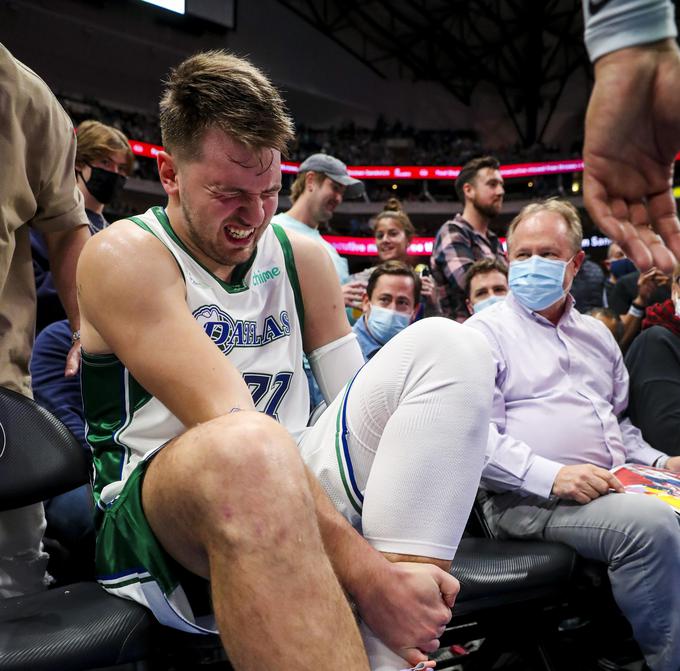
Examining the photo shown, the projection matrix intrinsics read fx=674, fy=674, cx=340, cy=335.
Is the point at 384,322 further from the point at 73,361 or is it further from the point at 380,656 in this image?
the point at 380,656

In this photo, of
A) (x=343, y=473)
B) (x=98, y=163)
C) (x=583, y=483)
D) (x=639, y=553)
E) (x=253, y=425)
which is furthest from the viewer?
(x=98, y=163)

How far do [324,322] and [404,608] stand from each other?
648 mm

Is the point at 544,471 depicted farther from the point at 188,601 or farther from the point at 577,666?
the point at 188,601

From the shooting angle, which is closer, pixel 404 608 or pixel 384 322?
pixel 404 608

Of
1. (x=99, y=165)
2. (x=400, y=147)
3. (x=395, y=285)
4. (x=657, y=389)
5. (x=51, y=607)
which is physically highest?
(x=400, y=147)

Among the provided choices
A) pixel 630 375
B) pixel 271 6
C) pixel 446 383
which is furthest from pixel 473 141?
pixel 446 383

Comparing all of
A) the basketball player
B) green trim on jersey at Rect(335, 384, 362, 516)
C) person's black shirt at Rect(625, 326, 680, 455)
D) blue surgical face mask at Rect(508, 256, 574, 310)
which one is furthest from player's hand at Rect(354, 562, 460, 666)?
person's black shirt at Rect(625, 326, 680, 455)

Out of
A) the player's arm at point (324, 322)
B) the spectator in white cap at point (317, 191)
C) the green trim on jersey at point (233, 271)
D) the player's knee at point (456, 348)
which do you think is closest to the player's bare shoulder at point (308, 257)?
the player's arm at point (324, 322)

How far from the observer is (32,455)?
119 cm

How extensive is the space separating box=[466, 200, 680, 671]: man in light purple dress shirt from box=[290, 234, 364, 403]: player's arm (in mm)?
514

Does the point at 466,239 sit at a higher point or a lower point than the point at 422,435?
higher

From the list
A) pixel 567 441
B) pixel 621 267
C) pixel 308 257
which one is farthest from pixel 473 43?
pixel 308 257

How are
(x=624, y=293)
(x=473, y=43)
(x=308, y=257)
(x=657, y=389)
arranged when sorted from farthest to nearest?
(x=473, y=43) → (x=624, y=293) → (x=657, y=389) → (x=308, y=257)

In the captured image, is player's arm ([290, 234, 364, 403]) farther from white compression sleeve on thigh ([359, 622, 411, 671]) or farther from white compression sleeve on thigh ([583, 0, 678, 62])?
white compression sleeve on thigh ([583, 0, 678, 62])
